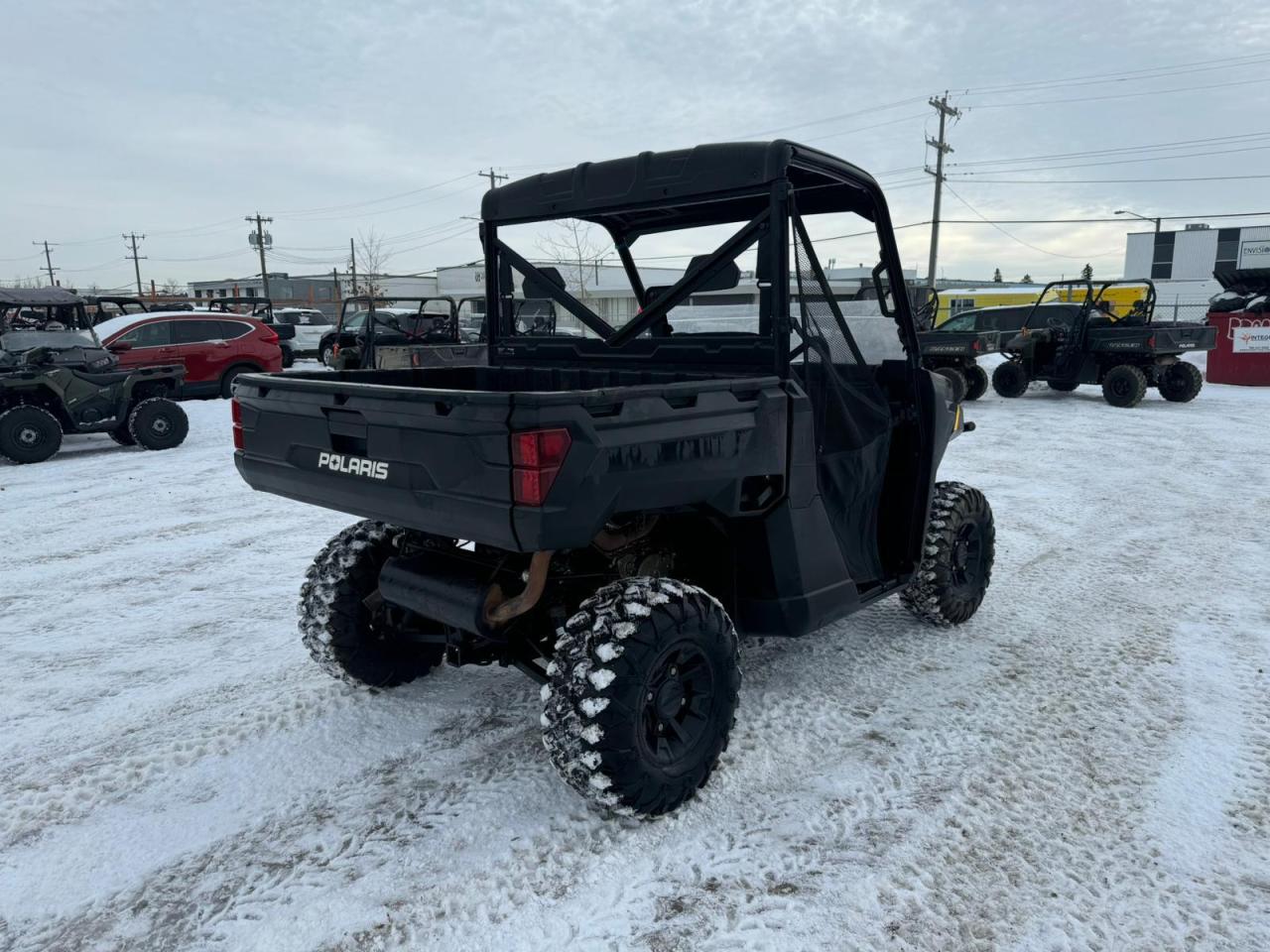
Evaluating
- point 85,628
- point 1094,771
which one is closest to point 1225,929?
point 1094,771

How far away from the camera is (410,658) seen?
379 centimetres

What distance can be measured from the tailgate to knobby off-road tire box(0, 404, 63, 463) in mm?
7832

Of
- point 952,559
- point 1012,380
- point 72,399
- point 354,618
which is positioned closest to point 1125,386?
point 1012,380

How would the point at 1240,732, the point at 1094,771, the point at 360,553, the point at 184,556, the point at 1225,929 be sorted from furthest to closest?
the point at 184,556, the point at 360,553, the point at 1240,732, the point at 1094,771, the point at 1225,929

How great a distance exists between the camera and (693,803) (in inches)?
114

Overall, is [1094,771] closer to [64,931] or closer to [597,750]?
[597,750]

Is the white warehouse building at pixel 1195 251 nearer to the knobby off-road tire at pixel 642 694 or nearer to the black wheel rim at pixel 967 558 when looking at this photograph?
the black wheel rim at pixel 967 558

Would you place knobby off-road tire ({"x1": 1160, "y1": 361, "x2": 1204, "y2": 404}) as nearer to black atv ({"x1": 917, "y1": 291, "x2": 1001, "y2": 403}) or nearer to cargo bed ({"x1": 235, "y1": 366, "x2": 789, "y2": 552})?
black atv ({"x1": 917, "y1": 291, "x2": 1001, "y2": 403})

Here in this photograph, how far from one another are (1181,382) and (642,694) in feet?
48.1

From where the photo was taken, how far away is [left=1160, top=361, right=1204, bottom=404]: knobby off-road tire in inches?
559

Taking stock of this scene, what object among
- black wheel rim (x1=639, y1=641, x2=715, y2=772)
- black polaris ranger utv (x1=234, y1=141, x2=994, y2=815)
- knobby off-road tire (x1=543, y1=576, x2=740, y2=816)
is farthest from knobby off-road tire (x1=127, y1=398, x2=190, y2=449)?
A: black wheel rim (x1=639, y1=641, x2=715, y2=772)

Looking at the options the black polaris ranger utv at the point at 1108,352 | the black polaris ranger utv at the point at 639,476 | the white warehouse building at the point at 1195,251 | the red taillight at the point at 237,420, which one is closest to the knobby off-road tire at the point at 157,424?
the black polaris ranger utv at the point at 639,476

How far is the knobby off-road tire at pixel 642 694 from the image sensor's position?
2.63 m

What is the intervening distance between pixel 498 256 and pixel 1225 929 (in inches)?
136
